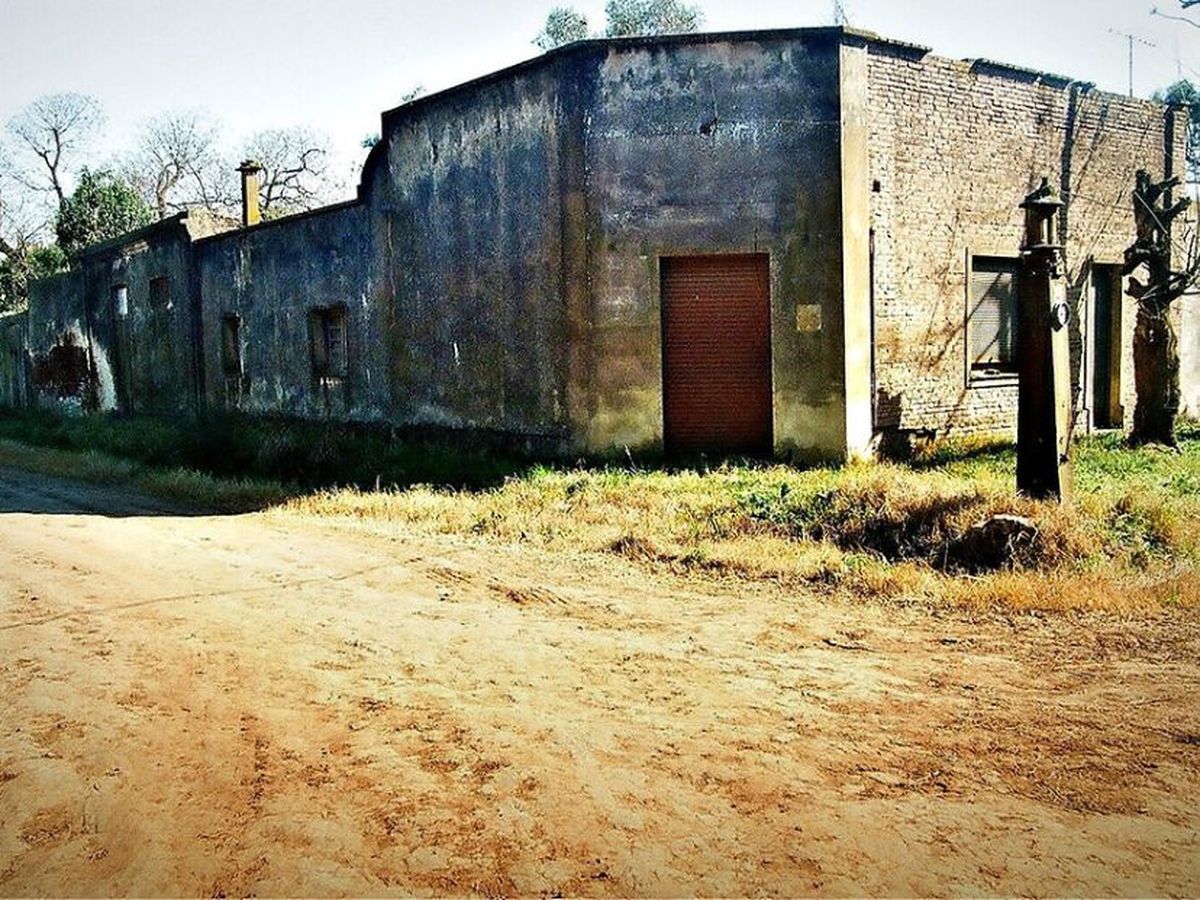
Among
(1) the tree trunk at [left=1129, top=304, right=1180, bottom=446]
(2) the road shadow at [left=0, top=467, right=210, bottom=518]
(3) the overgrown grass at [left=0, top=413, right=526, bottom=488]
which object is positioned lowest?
(2) the road shadow at [left=0, top=467, right=210, bottom=518]

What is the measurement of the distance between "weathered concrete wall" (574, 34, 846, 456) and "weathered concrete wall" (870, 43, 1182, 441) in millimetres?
1218

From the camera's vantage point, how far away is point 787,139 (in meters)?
11.9

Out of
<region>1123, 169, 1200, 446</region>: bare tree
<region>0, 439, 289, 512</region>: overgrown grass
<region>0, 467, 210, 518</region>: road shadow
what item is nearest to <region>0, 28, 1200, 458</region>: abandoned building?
<region>1123, 169, 1200, 446</region>: bare tree

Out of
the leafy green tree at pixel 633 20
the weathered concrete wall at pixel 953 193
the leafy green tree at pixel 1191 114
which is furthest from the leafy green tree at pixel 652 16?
the weathered concrete wall at pixel 953 193

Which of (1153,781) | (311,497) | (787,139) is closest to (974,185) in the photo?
(787,139)

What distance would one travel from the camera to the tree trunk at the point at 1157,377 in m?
13.5

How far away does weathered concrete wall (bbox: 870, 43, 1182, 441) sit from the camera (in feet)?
42.4

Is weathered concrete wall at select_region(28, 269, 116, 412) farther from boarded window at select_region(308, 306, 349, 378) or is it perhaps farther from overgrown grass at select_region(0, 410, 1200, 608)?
overgrown grass at select_region(0, 410, 1200, 608)

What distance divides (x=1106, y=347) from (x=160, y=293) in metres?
20.2

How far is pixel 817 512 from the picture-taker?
28.3 ft

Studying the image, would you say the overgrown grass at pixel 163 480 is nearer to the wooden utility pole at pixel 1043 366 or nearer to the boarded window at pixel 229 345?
the boarded window at pixel 229 345

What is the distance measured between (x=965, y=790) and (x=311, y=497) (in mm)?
9288

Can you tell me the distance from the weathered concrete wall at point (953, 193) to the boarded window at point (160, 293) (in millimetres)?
16855

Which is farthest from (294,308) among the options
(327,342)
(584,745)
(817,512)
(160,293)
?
(584,745)
